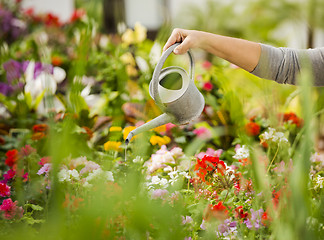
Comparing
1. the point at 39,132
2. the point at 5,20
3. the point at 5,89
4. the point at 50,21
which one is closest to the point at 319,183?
the point at 39,132

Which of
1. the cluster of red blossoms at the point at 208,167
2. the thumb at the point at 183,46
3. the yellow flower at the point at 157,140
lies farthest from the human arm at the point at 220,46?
the yellow flower at the point at 157,140

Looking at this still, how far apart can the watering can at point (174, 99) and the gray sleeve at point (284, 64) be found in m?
0.27

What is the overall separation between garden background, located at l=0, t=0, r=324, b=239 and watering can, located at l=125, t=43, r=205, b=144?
2.6 inches

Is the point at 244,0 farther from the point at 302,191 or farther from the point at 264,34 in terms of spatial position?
the point at 302,191

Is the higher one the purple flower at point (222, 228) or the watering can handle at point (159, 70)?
the watering can handle at point (159, 70)

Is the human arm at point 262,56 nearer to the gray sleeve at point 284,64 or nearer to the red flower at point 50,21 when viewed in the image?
the gray sleeve at point 284,64

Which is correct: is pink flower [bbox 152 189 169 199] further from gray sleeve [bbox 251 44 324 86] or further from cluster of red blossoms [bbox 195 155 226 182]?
gray sleeve [bbox 251 44 324 86]

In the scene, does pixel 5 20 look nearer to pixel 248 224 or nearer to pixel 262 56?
pixel 262 56

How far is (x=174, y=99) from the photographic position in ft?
3.16

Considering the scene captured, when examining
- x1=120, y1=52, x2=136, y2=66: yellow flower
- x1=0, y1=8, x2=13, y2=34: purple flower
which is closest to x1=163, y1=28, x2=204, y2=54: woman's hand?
x1=120, y1=52, x2=136, y2=66: yellow flower

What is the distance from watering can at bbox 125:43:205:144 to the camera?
97 cm

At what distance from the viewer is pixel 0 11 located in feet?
11.0

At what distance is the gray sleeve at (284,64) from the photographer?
1192 millimetres

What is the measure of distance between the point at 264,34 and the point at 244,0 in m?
0.88
